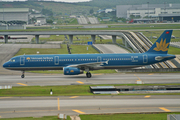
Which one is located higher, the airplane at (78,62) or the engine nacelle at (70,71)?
the airplane at (78,62)

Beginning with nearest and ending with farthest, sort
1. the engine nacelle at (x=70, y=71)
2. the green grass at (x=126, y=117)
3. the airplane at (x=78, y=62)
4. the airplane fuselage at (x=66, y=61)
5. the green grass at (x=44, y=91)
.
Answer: the green grass at (x=126, y=117), the green grass at (x=44, y=91), the engine nacelle at (x=70, y=71), the airplane at (x=78, y=62), the airplane fuselage at (x=66, y=61)

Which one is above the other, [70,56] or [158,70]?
[70,56]

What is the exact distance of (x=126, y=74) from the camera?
51250mm

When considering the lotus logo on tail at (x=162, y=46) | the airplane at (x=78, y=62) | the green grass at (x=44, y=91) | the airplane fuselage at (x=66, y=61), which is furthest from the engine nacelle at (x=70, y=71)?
the lotus logo on tail at (x=162, y=46)

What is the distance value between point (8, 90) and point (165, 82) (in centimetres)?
2598

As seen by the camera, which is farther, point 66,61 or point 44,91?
point 66,61

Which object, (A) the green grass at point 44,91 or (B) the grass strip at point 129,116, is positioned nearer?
(B) the grass strip at point 129,116

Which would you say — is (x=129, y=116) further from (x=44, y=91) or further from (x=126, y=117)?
(x=44, y=91)

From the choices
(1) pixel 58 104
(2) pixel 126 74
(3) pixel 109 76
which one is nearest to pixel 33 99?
(1) pixel 58 104

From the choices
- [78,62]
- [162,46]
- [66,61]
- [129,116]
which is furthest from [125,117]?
[162,46]

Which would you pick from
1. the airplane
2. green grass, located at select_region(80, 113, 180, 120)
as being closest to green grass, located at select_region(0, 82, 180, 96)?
the airplane

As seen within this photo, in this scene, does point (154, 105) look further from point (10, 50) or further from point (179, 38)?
point (179, 38)

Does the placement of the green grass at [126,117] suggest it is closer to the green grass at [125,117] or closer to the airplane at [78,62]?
the green grass at [125,117]

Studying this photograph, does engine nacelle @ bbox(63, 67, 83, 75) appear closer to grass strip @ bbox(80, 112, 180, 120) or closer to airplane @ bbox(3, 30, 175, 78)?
airplane @ bbox(3, 30, 175, 78)
